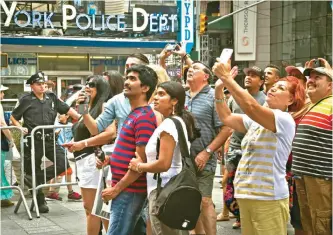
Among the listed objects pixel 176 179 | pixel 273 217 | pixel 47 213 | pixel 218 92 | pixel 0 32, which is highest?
pixel 0 32

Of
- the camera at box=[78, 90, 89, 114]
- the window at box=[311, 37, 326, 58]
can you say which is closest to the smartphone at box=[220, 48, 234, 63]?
the camera at box=[78, 90, 89, 114]

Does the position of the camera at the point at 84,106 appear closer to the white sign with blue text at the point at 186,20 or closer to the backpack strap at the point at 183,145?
the backpack strap at the point at 183,145

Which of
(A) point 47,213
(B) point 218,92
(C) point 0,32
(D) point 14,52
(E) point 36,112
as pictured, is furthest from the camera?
(D) point 14,52

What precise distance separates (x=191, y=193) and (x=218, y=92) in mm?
959

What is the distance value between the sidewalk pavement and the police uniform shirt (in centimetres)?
129

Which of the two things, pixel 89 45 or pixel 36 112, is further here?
pixel 89 45

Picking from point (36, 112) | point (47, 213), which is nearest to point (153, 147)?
point (47, 213)

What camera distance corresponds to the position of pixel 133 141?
14.8ft

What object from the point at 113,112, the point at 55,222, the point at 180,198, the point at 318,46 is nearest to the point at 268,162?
the point at 180,198

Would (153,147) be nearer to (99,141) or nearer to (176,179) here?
(176,179)

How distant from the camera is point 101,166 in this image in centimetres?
500

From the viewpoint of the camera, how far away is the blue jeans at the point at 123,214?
14.7ft

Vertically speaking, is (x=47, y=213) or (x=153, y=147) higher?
(x=153, y=147)

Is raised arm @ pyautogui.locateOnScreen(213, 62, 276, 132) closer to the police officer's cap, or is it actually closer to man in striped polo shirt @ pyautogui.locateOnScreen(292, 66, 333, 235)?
man in striped polo shirt @ pyautogui.locateOnScreen(292, 66, 333, 235)
